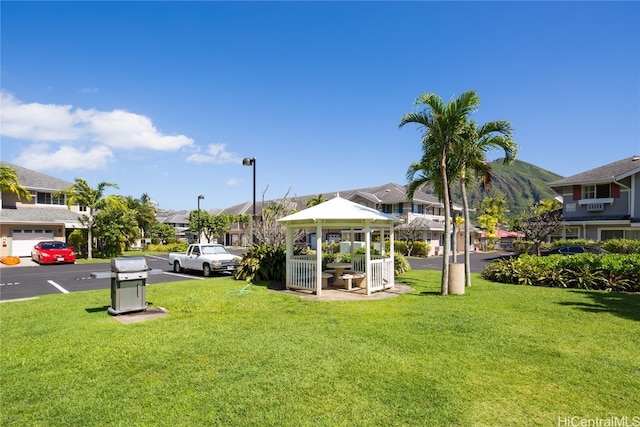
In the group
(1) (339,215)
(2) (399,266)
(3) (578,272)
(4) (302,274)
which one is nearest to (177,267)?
(4) (302,274)

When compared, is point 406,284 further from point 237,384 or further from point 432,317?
point 237,384

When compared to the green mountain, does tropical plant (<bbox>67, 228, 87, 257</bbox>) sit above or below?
below

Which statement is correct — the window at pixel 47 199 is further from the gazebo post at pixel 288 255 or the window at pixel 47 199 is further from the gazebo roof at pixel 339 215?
the gazebo roof at pixel 339 215

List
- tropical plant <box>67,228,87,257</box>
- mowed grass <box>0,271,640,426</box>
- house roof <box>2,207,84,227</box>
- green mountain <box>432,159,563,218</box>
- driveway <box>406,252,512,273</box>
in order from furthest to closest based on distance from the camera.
→ green mountain <box>432,159,563,218</box>, tropical plant <box>67,228,87,257</box>, house roof <box>2,207,84,227</box>, driveway <box>406,252,512,273</box>, mowed grass <box>0,271,640,426</box>

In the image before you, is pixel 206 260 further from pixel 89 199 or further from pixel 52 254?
pixel 89 199

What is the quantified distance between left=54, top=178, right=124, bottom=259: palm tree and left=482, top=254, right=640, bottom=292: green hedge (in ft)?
92.5

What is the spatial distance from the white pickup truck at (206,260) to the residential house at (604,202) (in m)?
25.6

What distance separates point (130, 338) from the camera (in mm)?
6555

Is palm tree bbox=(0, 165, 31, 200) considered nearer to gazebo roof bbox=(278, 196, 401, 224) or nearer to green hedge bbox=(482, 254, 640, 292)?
gazebo roof bbox=(278, 196, 401, 224)

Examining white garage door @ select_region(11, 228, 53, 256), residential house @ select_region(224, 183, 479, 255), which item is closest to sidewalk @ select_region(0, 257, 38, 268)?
white garage door @ select_region(11, 228, 53, 256)

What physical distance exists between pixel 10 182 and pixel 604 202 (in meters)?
44.8

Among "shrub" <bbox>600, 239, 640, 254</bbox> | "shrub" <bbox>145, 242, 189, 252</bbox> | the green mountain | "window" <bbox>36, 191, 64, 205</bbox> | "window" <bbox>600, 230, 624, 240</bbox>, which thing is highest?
the green mountain

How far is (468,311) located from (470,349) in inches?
120

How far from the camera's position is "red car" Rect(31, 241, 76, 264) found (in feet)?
76.9
